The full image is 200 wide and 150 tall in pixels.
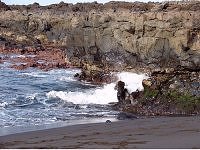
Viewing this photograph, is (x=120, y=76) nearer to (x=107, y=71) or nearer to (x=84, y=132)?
(x=107, y=71)

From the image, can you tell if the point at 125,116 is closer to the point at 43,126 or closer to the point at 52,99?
the point at 43,126

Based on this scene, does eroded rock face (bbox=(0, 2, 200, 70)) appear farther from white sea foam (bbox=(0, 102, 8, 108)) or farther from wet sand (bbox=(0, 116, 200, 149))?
white sea foam (bbox=(0, 102, 8, 108))

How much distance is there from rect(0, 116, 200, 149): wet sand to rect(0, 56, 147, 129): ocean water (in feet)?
6.95

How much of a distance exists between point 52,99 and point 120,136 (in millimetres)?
9069

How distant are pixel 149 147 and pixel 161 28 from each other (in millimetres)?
13680

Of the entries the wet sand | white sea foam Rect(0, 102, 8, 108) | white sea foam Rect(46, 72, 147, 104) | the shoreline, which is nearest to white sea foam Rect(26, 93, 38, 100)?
white sea foam Rect(46, 72, 147, 104)

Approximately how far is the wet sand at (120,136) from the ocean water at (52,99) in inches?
83.3

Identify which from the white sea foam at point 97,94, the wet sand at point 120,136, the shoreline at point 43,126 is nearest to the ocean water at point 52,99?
the white sea foam at point 97,94

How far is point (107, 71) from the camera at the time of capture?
1000 inches

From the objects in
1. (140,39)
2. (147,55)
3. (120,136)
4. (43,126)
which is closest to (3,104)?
(43,126)

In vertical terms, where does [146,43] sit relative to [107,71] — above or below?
above

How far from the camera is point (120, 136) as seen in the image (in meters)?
10.7

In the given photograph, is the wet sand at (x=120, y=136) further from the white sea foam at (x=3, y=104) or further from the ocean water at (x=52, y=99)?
the white sea foam at (x=3, y=104)

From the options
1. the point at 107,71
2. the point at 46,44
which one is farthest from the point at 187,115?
the point at 46,44
